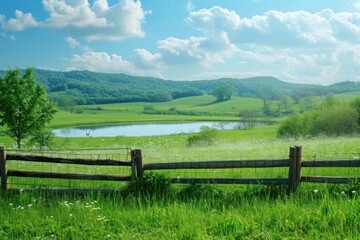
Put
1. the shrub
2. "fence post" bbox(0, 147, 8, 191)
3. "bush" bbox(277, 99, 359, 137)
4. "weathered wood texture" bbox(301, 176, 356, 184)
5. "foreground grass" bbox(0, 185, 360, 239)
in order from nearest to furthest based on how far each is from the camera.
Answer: "foreground grass" bbox(0, 185, 360, 239) → "weathered wood texture" bbox(301, 176, 356, 184) → "fence post" bbox(0, 147, 8, 191) → "bush" bbox(277, 99, 359, 137) → the shrub

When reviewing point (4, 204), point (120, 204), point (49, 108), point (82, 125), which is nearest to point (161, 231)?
point (120, 204)

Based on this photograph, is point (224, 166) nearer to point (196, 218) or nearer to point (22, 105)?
point (196, 218)

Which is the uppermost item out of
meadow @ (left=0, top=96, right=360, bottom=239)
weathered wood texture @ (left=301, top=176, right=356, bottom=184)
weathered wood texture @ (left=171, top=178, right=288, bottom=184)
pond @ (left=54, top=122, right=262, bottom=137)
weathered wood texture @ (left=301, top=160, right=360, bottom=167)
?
weathered wood texture @ (left=301, top=160, right=360, bottom=167)

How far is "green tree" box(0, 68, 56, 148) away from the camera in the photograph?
41.2 m

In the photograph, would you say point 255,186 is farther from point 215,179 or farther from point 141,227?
point 141,227

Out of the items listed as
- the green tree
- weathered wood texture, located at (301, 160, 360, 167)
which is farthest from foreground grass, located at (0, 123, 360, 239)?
the green tree

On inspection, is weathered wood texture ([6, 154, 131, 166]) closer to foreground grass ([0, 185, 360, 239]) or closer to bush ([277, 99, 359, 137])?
foreground grass ([0, 185, 360, 239])

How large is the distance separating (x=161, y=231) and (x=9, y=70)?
4121 cm

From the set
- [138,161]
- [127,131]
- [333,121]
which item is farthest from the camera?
[127,131]

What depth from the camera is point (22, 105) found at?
136ft

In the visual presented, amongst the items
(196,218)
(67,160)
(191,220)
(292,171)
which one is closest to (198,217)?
(196,218)

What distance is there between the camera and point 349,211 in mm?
7621

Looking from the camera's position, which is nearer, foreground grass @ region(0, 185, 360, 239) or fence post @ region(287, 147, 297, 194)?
foreground grass @ region(0, 185, 360, 239)

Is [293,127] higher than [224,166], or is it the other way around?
[224,166]
